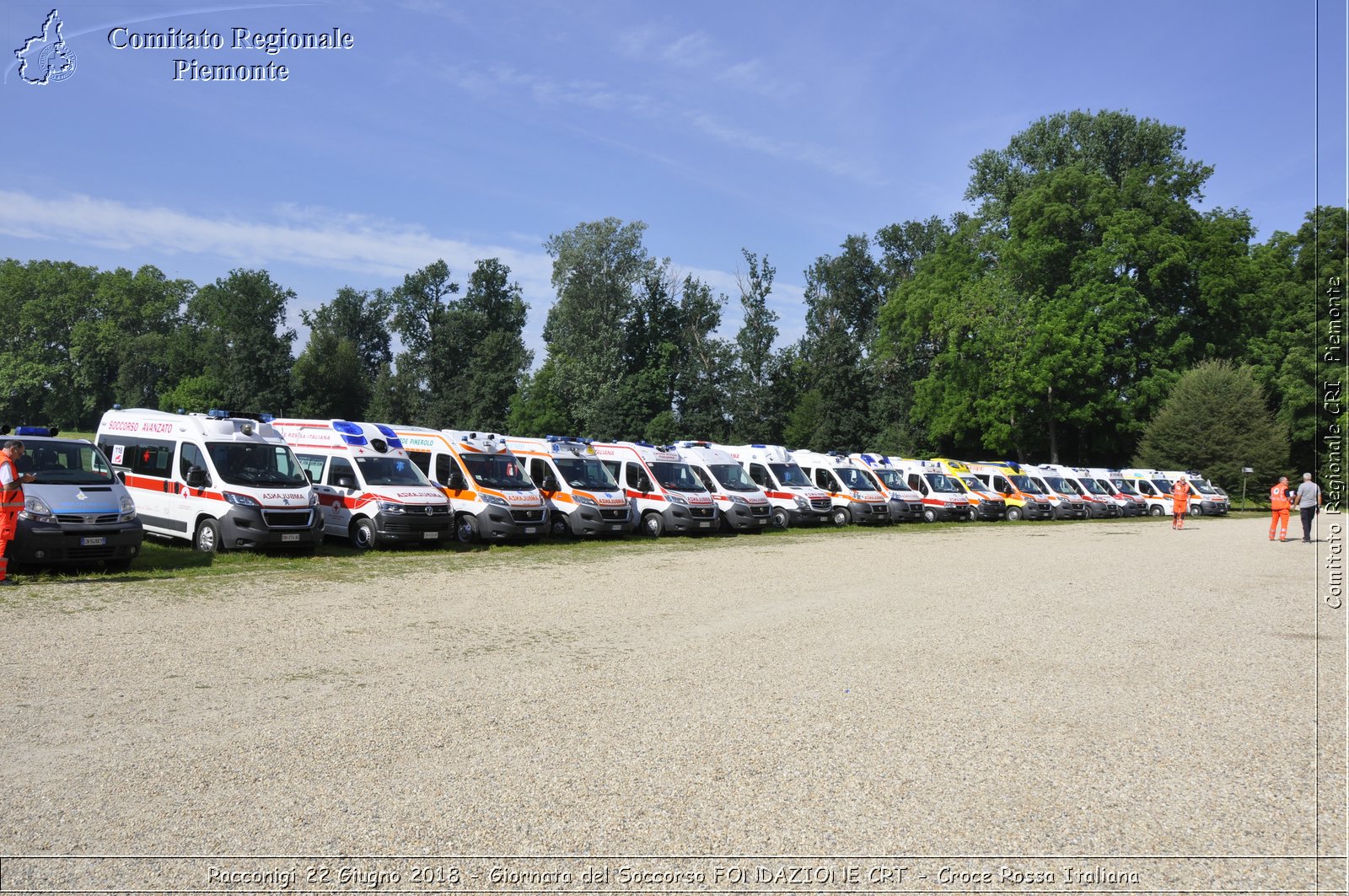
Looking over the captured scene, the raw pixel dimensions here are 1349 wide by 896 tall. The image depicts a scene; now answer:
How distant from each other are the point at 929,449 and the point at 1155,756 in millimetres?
51827

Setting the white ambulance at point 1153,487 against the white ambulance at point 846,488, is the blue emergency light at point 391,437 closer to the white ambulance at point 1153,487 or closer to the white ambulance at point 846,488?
the white ambulance at point 846,488

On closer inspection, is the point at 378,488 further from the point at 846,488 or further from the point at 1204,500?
the point at 1204,500

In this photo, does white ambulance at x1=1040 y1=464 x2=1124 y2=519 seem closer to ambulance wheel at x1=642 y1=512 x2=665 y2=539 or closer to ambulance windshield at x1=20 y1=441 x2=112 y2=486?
ambulance wheel at x1=642 y1=512 x2=665 y2=539

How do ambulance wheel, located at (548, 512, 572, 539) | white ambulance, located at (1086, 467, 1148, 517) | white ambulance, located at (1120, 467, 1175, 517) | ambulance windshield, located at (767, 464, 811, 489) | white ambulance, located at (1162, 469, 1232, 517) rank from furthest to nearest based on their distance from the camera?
white ambulance, located at (1120, 467, 1175, 517) < white ambulance, located at (1162, 469, 1232, 517) < white ambulance, located at (1086, 467, 1148, 517) < ambulance windshield, located at (767, 464, 811, 489) < ambulance wheel, located at (548, 512, 572, 539)

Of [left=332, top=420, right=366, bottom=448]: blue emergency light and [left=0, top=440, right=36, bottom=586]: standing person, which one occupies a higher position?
[left=332, top=420, right=366, bottom=448]: blue emergency light

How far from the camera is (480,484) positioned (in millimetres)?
18953

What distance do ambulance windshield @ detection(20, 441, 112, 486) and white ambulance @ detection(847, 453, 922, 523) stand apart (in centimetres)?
2222

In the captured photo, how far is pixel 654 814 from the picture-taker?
4.53m

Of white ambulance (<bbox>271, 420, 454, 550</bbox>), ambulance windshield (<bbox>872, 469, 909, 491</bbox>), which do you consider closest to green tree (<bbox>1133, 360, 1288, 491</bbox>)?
ambulance windshield (<bbox>872, 469, 909, 491</bbox>)

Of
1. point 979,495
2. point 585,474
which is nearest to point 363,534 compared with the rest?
point 585,474

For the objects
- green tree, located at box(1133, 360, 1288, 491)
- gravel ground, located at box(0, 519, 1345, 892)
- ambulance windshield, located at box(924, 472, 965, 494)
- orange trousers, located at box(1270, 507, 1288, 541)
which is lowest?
gravel ground, located at box(0, 519, 1345, 892)

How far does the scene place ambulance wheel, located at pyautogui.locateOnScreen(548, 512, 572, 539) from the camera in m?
20.8

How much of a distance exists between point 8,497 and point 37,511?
3.46 feet

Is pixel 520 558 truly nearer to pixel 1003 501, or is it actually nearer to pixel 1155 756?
pixel 1155 756
